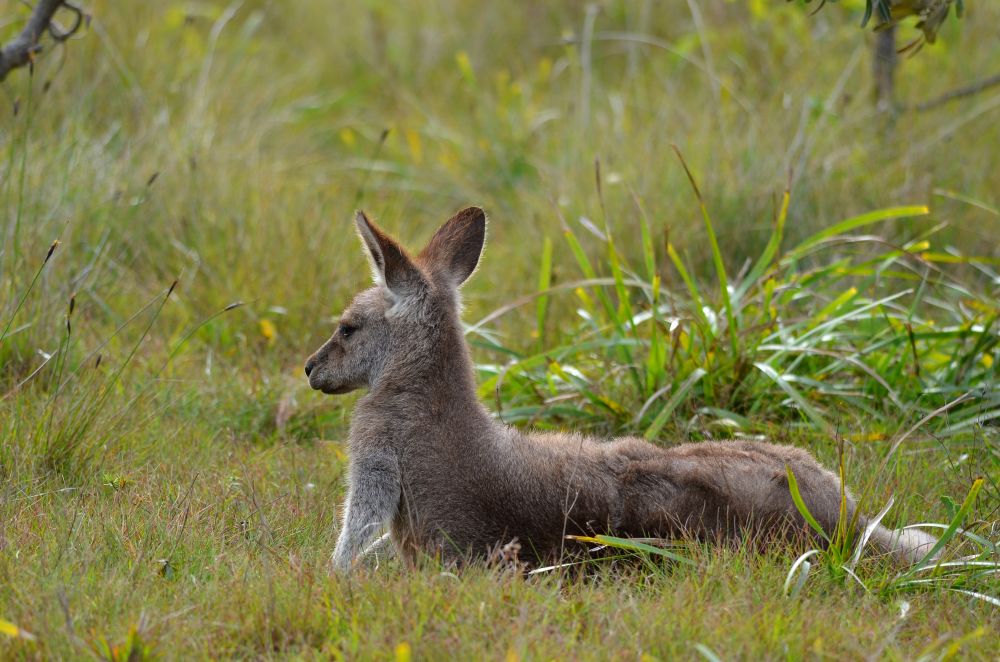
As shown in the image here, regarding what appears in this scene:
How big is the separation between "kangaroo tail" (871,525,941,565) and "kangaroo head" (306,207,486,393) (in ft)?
5.50

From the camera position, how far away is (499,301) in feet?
25.2

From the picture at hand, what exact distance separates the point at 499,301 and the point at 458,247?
2.58m

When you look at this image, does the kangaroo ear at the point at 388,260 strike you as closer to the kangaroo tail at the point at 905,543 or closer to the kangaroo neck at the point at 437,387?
the kangaroo neck at the point at 437,387

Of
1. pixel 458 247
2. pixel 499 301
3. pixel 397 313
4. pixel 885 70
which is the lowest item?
pixel 499 301

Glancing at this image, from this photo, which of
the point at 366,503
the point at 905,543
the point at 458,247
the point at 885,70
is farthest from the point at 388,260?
the point at 885,70

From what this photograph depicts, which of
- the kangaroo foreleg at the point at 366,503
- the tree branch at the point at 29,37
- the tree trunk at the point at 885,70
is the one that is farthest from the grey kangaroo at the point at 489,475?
the tree trunk at the point at 885,70

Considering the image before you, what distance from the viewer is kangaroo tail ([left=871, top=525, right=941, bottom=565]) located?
4355mm

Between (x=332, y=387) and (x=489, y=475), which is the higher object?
(x=332, y=387)

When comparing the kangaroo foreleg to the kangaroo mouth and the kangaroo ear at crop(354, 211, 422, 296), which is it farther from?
the kangaroo ear at crop(354, 211, 422, 296)

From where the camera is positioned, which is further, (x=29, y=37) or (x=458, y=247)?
(x=29, y=37)

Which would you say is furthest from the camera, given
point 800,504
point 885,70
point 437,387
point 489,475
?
point 885,70

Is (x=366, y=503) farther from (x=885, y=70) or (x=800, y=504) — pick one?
(x=885, y=70)

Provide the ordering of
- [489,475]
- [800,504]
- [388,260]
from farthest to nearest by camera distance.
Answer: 1. [388,260]
2. [489,475]
3. [800,504]

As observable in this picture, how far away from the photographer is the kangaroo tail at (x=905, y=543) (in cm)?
436
